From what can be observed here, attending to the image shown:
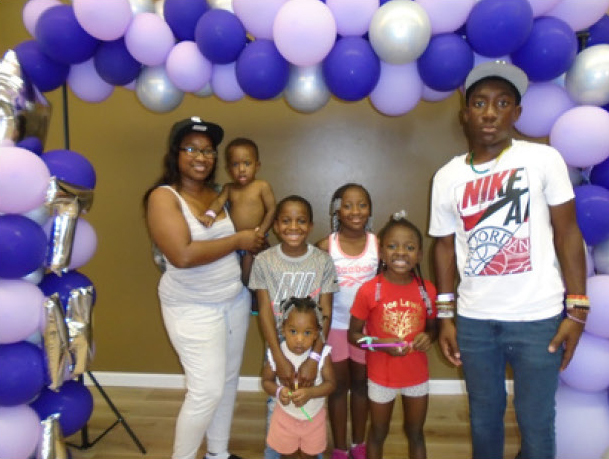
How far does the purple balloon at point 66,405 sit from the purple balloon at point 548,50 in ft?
7.83

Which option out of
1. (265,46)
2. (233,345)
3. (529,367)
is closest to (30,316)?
(233,345)

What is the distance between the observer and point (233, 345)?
87.4 inches

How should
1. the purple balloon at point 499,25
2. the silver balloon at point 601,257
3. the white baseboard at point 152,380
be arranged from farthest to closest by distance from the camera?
the white baseboard at point 152,380 < the silver balloon at point 601,257 < the purple balloon at point 499,25

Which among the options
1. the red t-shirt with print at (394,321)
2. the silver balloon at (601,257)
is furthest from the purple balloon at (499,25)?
the red t-shirt with print at (394,321)

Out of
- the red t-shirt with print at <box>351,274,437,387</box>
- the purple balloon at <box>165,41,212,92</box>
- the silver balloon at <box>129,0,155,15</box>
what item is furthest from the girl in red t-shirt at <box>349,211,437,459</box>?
the silver balloon at <box>129,0,155,15</box>

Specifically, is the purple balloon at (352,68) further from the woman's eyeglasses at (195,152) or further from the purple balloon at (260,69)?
the woman's eyeglasses at (195,152)

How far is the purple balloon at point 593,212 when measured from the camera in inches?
73.8

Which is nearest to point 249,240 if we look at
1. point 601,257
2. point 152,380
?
point 601,257

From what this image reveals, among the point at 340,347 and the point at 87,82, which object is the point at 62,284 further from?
the point at 340,347

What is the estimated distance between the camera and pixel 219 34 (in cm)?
201

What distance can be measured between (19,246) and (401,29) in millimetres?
1686

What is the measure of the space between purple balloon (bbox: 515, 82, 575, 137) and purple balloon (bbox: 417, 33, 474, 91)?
12.0 inches

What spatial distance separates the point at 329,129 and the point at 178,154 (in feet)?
4.43

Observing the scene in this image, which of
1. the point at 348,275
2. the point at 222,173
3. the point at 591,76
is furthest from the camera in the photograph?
the point at 222,173
